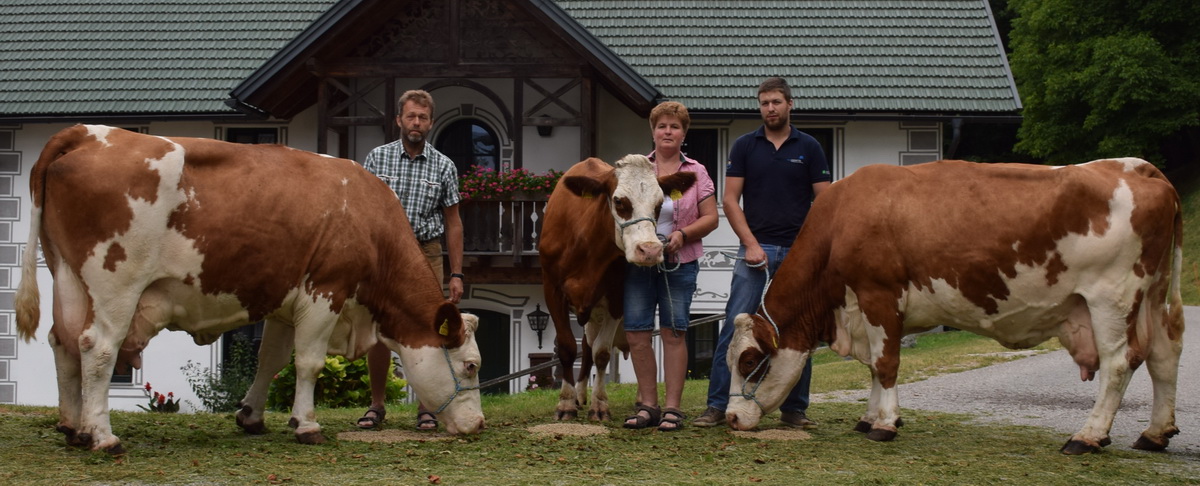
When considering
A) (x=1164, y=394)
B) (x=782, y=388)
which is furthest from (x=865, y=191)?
(x=1164, y=394)

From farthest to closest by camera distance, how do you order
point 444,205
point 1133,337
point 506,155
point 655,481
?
point 506,155 → point 444,205 → point 1133,337 → point 655,481

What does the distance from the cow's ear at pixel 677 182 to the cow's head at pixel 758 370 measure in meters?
0.87

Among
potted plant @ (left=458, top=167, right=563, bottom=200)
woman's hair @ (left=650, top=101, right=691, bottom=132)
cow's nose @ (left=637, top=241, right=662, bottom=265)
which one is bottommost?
cow's nose @ (left=637, top=241, right=662, bottom=265)

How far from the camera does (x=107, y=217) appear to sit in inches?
220

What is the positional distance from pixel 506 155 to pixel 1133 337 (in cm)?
1136

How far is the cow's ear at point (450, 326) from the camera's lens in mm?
6480

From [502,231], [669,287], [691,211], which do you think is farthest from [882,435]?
[502,231]

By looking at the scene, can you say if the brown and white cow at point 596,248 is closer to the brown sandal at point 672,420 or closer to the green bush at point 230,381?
the brown sandal at point 672,420

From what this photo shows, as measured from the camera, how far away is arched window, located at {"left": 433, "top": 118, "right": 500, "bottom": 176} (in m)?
16.7

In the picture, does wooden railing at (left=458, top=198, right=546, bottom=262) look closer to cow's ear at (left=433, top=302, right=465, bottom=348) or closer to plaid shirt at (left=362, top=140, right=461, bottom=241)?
plaid shirt at (left=362, top=140, right=461, bottom=241)

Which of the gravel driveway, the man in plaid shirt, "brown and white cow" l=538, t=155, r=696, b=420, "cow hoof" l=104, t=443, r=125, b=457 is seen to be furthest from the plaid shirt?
the gravel driveway

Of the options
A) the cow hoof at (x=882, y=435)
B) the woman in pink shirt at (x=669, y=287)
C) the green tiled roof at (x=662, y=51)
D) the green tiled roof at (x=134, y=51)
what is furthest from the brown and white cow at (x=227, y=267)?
the green tiled roof at (x=134, y=51)

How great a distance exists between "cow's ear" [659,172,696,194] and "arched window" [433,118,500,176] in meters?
10.00

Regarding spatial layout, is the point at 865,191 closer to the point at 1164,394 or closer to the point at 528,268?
the point at 1164,394
